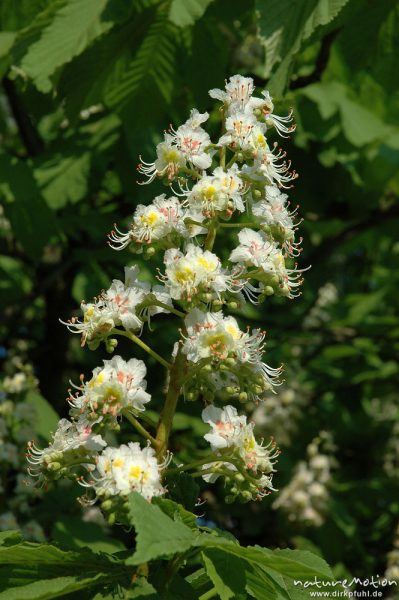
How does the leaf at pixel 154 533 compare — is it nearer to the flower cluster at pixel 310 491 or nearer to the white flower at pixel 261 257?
the white flower at pixel 261 257

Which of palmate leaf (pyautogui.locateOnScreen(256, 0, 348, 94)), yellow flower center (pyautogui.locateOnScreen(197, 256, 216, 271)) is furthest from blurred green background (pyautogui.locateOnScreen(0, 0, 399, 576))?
yellow flower center (pyautogui.locateOnScreen(197, 256, 216, 271))

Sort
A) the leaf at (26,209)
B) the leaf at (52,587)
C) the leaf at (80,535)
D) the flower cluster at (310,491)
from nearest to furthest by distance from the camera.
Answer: the leaf at (52,587) → the leaf at (80,535) → the leaf at (26,209) → the flower cluster at (310,491)

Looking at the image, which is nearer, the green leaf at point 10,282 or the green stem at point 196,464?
the green stem at point 196,464

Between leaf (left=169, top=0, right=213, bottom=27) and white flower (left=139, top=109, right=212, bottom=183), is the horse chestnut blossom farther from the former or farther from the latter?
leaf (left=169, top=0, right=213, bottom=27)

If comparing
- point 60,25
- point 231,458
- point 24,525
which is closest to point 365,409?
point 24,525

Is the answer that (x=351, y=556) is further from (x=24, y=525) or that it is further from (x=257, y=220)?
(x=257, y=220)

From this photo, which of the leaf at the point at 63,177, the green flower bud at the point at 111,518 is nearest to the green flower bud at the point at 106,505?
the green flower bud at the point at 111,518

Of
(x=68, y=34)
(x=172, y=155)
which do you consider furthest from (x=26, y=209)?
(x=172, y=155)
